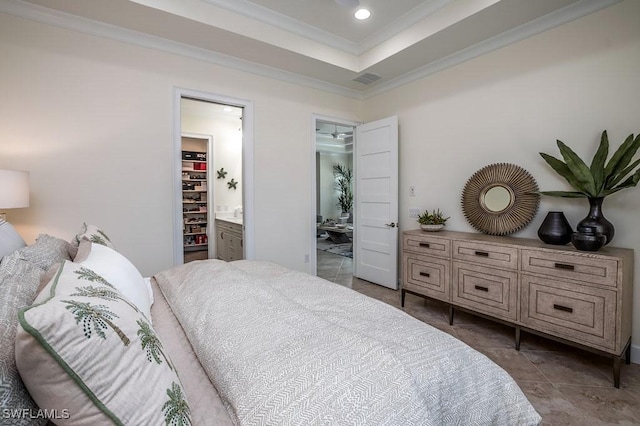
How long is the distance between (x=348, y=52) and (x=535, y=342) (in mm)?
3523

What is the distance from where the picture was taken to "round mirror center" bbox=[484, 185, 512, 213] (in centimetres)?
286

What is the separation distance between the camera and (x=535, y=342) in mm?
2535

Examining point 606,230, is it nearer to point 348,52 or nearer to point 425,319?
point 425,319

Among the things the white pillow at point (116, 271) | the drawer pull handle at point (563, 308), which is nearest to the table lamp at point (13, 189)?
the white pillow at point (116, 271)

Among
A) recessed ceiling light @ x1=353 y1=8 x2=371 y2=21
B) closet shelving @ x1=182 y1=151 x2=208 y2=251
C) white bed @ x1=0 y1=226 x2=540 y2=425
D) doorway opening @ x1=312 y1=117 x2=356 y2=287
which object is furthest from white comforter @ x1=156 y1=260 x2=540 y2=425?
closet shelving @ x1=182 y1=151 x2=208 y2=251

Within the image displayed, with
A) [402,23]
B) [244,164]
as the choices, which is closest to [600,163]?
[402,23]

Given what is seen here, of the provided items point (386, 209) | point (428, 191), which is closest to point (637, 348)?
point (428, 191)

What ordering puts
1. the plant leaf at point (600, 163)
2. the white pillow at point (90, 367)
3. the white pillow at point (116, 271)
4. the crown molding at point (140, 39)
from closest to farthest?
the white pillow at point (90, 367), the white pillow at point (116, 271), the plant leaf at point (600, 163), the crown molding at point (140, 39)

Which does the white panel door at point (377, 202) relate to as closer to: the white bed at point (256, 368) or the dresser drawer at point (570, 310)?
the dresser drawer at point (570, 310)

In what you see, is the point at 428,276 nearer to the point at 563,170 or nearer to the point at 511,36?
the point at 563,170

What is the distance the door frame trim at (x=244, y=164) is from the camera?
3045mm

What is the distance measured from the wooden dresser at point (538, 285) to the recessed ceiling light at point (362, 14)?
2275mm

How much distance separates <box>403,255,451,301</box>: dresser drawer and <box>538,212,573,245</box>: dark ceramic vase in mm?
822

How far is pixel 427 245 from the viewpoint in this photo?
9.97ft
